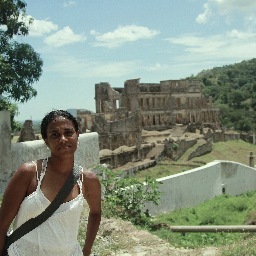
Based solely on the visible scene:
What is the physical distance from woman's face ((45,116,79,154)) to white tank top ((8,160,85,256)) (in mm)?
197

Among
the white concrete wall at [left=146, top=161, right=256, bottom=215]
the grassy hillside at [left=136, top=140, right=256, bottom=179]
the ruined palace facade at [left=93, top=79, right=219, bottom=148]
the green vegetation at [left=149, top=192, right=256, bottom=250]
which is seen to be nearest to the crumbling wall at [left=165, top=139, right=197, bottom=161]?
the grassy hillside at [left=136, top=140, right=256, bottom=179]

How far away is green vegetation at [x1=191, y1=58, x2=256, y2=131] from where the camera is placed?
6769 centimetres

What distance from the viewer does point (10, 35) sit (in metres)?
9.77

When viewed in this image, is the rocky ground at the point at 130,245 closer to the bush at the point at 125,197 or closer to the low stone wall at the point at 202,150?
the bush at the point at 125,197

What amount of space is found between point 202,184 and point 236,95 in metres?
65.9

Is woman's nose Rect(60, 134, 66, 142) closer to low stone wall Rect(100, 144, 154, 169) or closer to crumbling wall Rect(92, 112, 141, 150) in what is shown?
low stone wall Rect(100, 144, 154, 169)

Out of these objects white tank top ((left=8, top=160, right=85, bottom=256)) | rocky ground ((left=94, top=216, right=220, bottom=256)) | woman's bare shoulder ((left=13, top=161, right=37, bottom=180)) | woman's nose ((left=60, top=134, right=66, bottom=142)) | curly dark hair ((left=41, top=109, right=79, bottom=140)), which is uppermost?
curly dark hair ((left=41, top=109, right=79, bottom=140))

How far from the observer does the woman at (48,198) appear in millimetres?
2598

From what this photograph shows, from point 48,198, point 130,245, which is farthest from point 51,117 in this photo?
point 130,245

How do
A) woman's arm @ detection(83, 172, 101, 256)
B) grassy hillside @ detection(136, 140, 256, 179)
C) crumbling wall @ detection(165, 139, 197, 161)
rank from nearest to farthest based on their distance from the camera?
woman's arm @ detection(83, 172, 101, 256) → grassy hillside @ detection(136, 140, 256, 179) → crumbling wall @ detection(165, 139, 197, 161)

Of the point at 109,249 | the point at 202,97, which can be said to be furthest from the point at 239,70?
the point at 109,249

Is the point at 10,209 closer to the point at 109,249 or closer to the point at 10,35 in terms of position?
the point at 109,249

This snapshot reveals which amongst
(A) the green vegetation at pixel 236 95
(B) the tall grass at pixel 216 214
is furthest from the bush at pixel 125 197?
(A) the green vegetation at pixel 236 95

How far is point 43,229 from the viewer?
2.61 meters
